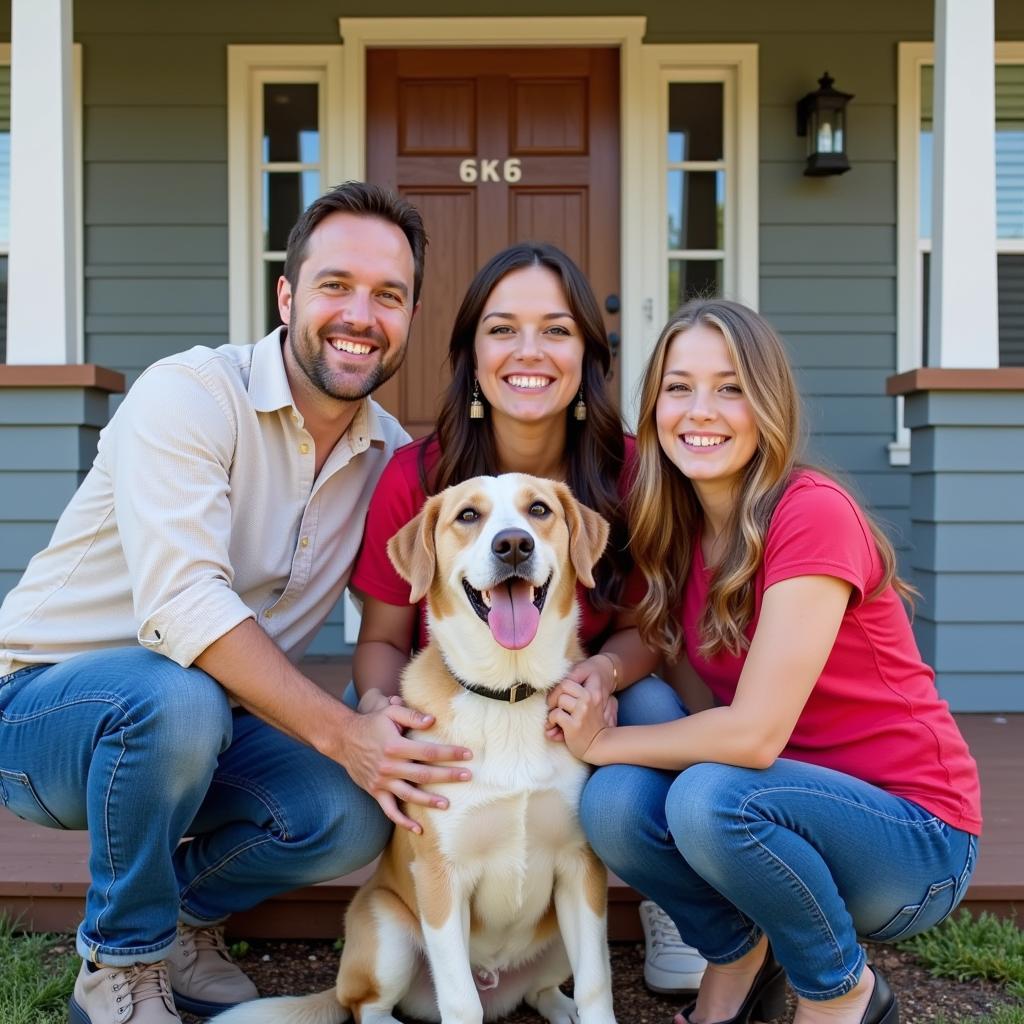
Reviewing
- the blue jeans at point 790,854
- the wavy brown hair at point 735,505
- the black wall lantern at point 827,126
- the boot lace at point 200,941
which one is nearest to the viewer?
the blue jeans at point 790,854

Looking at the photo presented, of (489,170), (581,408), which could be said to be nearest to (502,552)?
(581,408)

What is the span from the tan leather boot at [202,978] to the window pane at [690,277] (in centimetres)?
408

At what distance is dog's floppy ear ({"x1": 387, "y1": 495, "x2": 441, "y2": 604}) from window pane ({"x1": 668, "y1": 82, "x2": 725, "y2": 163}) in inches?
153

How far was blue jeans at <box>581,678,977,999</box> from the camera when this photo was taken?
80.6 inches

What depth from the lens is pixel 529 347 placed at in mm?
2674

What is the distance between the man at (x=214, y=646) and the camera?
2.18 m

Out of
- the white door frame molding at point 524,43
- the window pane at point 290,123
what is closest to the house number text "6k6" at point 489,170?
the white door frame molding at point 524,43

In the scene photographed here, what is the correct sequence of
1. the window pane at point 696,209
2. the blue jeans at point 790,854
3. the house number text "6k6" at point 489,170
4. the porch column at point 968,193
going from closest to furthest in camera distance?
the blue jeans at point 790,854 < the porch column at point 968,193 < the house number text "6k6" at point 489,170 < the window pane at point 696,209

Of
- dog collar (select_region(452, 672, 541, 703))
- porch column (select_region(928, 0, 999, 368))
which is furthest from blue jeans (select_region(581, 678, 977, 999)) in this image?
porch column (select_region(928, 0, 999, 368))

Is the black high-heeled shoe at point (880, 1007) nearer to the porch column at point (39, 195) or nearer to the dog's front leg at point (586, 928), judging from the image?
the dog's front leg at point (586, 928)

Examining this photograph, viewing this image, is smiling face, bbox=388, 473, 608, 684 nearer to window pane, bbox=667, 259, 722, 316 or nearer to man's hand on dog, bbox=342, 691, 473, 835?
man's hand on dog, bbox=342, 691, 473, 835

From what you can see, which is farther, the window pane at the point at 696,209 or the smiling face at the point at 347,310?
the window pane at the point at 696,209

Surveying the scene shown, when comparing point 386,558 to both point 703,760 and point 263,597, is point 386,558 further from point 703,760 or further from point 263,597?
point 703,760

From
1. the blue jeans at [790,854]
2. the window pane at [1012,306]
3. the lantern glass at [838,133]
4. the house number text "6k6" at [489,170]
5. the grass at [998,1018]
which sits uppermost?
the lantern glass at [838,133]
